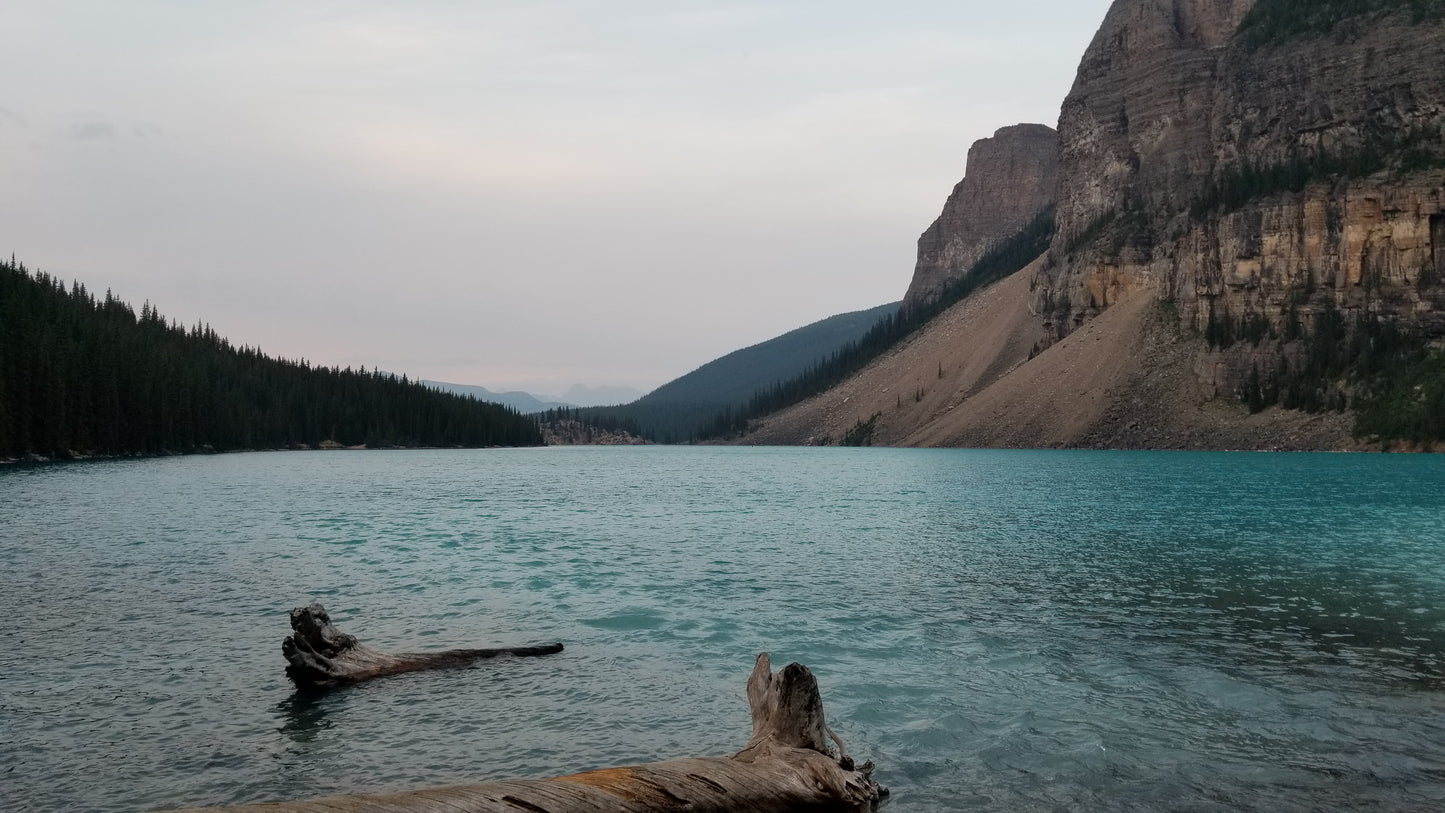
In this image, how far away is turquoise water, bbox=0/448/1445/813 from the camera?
38.8 feet

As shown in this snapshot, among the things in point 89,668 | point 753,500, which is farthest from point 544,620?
point 753,500

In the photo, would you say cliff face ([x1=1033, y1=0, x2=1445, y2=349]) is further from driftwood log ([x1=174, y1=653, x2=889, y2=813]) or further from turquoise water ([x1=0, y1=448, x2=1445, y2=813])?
driftwood log ([x1=174, y1=653, x2=889, y2=813])

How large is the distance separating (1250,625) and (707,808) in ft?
54.6

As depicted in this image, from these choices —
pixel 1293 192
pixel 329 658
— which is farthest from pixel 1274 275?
pixel 329 658

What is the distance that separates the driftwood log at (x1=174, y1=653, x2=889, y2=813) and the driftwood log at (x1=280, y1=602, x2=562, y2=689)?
7.59 metres

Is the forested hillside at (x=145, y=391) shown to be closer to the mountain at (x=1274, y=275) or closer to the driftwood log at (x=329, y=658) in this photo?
the driftwood log at (x=329, y=658)

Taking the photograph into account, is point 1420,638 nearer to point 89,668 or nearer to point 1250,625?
point 1250,625

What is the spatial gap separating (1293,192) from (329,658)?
581 ft

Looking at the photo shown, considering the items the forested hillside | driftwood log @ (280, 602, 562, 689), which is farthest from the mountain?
driftwood log @ (280, 602, 562, 689)

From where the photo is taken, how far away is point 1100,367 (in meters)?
163

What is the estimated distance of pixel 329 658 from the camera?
15.5m

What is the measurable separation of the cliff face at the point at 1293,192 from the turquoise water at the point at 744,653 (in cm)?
12200

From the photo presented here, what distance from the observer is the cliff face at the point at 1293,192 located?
14362cm

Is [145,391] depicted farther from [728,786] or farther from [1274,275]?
[1274,275]
